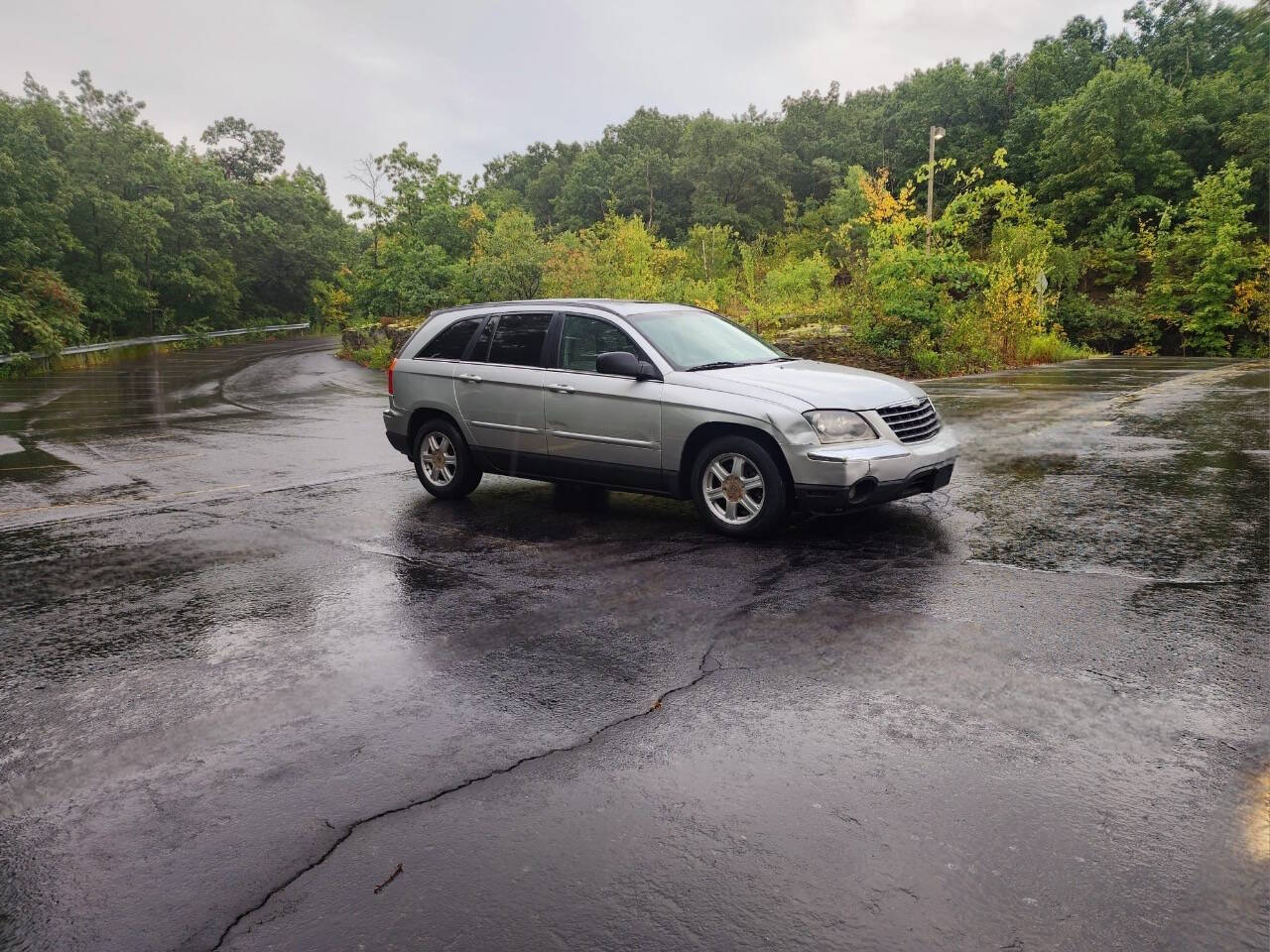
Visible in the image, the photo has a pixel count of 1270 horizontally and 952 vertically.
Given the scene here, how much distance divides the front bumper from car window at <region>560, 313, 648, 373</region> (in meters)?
1.93

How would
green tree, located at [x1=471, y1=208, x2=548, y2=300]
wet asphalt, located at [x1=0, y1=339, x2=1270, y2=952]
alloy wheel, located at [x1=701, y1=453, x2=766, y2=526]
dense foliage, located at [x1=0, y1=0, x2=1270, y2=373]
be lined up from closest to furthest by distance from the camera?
wet asphalt, located at [x1=0, y1=339, x2=1270, y2=952] < alloy wheel, located at [x1=701, y1=453, x2=766, y2=526] < dense foliage, located at [x1=0, y1=0, x2=1270, y2=373] < green tree, located at [x1=471, y1=208, x2=548, y2=300]

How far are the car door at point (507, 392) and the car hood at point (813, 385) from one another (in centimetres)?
150

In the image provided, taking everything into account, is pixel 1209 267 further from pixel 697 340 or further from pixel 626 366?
pixel 626 366

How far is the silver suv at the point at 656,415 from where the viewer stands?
673 cm

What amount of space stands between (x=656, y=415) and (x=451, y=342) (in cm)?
253

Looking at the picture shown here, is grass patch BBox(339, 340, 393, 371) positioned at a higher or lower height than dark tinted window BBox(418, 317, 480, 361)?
higher

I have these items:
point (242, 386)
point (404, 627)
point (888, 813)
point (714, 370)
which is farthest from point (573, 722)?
point (242, 386)

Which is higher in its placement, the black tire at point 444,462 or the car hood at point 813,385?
the car hood at point 813,385

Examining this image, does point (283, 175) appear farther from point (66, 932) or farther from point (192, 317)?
point (66, 932)

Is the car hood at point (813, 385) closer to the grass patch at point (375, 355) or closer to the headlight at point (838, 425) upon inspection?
the headlight at point (838, 425)

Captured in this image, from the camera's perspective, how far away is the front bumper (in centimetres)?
653

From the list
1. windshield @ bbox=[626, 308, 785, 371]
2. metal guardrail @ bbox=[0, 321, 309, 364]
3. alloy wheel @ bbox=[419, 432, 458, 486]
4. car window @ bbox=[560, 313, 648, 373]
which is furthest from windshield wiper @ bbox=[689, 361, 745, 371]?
metal guardrail @ bbox=[0, 321, 309, 364]

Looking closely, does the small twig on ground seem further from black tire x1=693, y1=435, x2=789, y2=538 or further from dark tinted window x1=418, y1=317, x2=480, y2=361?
dark tinted window x1=418, y1=317, x2=480, y2=361

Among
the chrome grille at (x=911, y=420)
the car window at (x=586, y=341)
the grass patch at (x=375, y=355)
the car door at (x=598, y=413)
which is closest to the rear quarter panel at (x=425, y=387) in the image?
the car door at (x=598, y=413)
